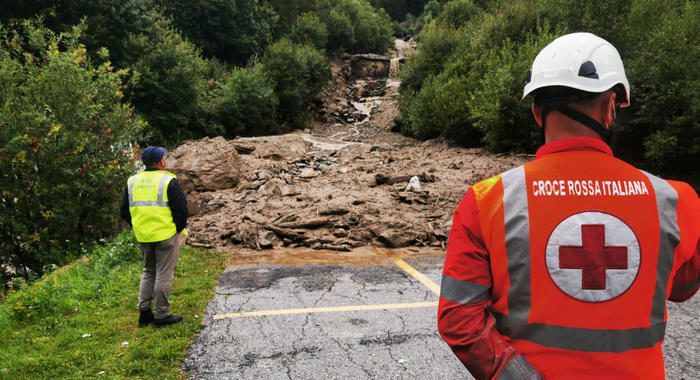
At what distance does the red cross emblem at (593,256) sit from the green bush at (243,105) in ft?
85.8

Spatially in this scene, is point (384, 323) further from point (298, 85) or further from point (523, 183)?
point (298, 85)

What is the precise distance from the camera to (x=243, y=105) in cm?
2706

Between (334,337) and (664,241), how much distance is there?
3453 millimetres

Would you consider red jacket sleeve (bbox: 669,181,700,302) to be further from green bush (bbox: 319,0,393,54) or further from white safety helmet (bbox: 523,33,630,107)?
green bush (bbox: 319,0,393,54)

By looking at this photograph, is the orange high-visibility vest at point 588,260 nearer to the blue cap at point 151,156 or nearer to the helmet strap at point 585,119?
the helmet strap at point 585,119

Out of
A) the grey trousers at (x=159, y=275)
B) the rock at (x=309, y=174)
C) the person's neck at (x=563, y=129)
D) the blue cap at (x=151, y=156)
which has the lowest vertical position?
the rock at (x=309, y=174)

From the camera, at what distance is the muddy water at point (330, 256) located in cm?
740

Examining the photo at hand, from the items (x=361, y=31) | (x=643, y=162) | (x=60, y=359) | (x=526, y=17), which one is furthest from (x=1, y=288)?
(x=361, y=31)

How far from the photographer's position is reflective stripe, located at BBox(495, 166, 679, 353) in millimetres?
1228

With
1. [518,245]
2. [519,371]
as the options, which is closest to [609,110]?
[518,245]

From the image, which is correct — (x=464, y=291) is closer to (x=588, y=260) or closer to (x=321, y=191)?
(x=588, y=260)

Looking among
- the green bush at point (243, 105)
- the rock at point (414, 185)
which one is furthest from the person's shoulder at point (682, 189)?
the green bush at point (243, 105)

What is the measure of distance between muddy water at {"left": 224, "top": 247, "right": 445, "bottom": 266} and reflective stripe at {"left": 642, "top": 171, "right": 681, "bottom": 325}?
604 cm

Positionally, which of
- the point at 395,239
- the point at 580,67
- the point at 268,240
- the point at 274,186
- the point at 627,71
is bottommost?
the point at 274,186
